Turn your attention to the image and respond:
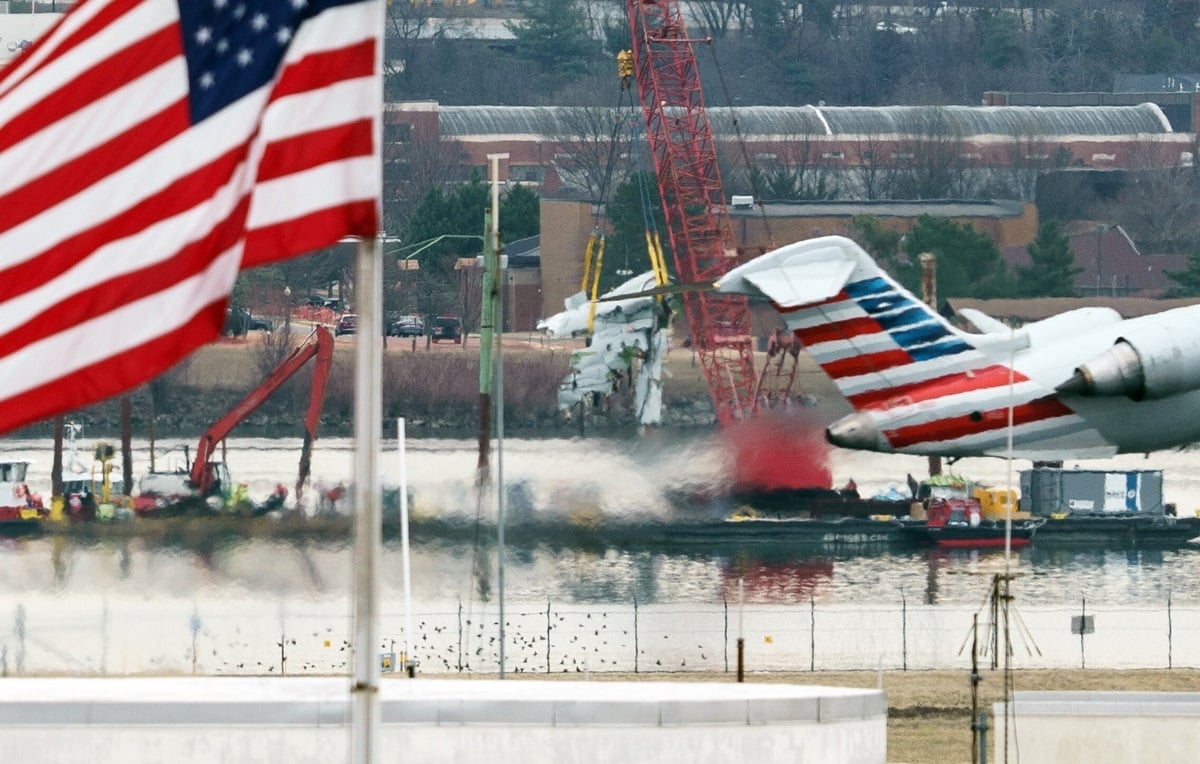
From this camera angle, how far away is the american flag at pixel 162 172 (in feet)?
39.5

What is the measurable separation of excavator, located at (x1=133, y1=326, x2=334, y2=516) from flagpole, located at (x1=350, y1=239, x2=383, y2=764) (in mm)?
57983

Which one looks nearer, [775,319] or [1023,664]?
[1023,664]

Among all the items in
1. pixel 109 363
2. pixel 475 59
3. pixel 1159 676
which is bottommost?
pixel 1159 676

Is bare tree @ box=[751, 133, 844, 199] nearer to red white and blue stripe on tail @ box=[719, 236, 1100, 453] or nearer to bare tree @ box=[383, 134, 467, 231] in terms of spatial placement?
bare tree @ box=[383, 134, 467, 231]

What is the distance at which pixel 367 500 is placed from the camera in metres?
12.1

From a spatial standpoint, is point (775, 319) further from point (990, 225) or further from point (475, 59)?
point (475, 59)

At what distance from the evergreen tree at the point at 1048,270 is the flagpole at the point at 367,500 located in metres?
84.3

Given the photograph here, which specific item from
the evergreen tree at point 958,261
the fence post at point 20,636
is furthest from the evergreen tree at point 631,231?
the fence post at point 20,636

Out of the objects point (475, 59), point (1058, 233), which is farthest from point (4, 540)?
point (475, 59)

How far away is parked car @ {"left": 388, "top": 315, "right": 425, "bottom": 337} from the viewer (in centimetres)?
11075

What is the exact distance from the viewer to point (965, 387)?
51969 millimetres

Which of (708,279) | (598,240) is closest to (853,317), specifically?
(708,279)

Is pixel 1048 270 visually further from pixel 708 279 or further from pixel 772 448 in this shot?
pixel 772 448

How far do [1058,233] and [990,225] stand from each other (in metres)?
7.69
